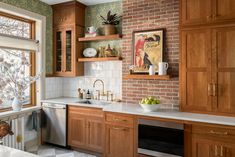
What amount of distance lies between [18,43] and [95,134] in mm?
2209

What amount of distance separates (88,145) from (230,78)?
259cm

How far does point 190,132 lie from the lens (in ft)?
8.48

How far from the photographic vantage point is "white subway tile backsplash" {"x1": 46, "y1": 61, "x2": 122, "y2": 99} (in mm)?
4027

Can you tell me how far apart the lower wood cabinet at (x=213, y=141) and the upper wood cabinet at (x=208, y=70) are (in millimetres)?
323

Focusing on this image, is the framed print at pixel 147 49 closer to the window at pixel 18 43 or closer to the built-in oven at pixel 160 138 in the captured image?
the built-in oven at pixel 160 138

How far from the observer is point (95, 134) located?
3.52m

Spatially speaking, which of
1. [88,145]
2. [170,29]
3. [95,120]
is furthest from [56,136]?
[170,29]

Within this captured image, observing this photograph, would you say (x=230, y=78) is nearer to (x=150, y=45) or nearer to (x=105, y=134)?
(x=150, y=45)

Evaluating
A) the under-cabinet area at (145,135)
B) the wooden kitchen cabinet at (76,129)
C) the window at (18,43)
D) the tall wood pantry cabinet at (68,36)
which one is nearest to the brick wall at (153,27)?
the under-cabinet area at (145,135)

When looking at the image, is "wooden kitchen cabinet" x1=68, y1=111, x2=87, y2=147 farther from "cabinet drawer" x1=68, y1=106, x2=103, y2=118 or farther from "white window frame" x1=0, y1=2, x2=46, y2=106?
"white window frame" x1=0, y1=2, x2=46, y2=106

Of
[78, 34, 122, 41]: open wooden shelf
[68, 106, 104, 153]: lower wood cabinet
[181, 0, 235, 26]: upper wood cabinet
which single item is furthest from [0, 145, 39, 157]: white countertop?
[78, 34, 122, 41]: open wooden shelf

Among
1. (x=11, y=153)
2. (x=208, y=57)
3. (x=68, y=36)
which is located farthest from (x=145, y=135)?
(x=68, y=36)

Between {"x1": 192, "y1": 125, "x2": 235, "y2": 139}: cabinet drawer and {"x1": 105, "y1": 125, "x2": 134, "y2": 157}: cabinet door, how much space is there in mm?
941

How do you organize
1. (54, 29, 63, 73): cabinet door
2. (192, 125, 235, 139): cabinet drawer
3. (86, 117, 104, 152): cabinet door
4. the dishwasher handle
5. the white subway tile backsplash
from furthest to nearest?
(54, 29, 63, 73): cabinet door
the white subway tile backsplash
the dishwasher handle
(86, 117, 104, 152): cabinet door
(192, 125, 235, 139): cabinet drawer
